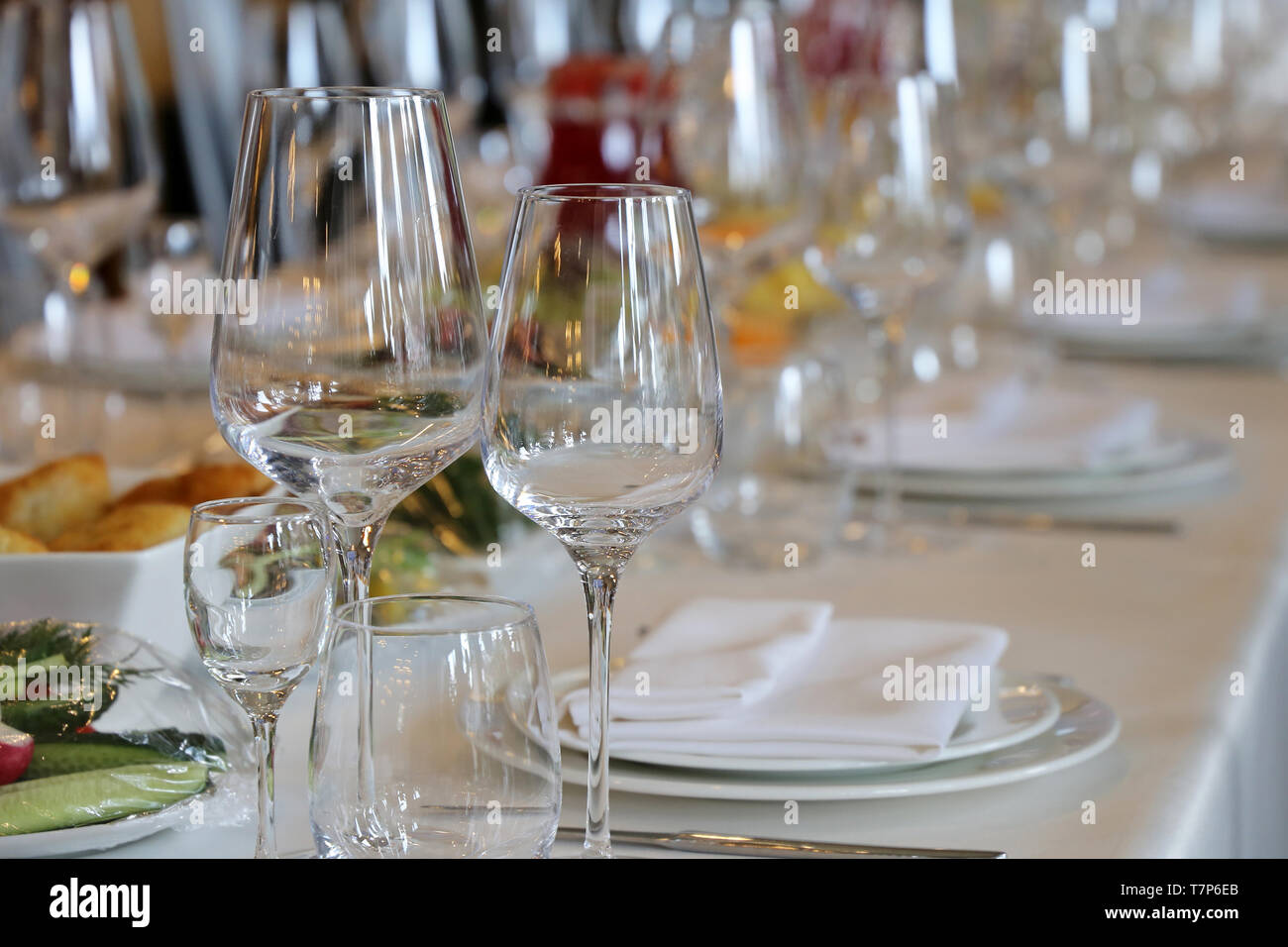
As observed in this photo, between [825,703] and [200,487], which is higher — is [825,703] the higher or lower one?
the lower one

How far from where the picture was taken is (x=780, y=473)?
138 centimetres

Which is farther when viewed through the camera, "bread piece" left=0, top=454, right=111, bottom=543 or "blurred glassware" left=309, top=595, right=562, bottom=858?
"bread piece" left=0, top=454, right=111, bottom=543

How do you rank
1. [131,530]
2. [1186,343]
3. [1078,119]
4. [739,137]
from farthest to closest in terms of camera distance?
[1186,343] → [1078,119] → [739,137] → [131,530]

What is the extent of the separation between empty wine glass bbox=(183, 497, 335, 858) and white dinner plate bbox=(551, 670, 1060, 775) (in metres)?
0.17

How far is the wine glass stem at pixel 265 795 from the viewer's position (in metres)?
0.63

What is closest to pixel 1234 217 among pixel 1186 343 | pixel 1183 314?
pixel 1183 314

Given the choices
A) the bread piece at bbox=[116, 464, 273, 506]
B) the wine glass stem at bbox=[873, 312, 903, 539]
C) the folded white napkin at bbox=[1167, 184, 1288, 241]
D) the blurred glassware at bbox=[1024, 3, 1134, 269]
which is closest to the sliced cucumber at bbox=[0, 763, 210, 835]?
the bread piece at bbox=[116, 464, 273, 506]

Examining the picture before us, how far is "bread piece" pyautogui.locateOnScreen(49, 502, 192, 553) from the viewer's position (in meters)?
0.79

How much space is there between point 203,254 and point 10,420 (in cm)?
36

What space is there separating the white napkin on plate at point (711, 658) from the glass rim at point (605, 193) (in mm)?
260

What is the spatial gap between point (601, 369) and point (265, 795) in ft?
0.69

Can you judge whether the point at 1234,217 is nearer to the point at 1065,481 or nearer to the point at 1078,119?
the point at 1078,119

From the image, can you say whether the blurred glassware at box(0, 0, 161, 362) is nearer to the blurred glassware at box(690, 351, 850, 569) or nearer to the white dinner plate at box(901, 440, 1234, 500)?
the blurred glassware at box(690, 351, 850, 569)
